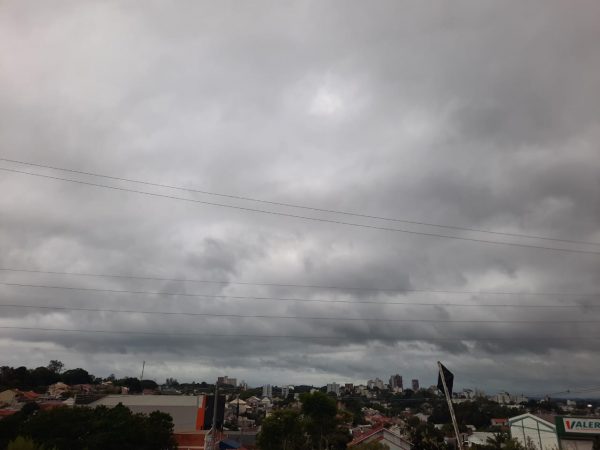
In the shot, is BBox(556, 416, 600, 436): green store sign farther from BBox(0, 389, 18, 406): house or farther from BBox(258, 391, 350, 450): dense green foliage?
BBox(0, 389, 18, 406): house

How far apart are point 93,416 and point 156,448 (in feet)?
30.1

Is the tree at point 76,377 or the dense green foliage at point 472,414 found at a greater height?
the tree at point 76,377

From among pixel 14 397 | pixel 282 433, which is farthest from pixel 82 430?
pixel 14 397

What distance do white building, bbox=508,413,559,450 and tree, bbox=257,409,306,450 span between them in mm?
27059

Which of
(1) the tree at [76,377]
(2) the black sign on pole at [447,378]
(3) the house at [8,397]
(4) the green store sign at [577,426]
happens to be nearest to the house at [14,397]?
(3) the house at [8,397]

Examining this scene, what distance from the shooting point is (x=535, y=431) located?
58.8 m

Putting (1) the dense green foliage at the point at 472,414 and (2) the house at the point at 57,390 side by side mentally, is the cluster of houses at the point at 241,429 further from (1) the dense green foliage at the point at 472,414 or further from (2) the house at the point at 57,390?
(2) the house at the point at 57,390

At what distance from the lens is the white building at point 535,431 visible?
55312mm

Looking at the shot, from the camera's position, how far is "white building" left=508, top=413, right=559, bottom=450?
Answer: 2178 inches

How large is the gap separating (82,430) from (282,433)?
80.7 feet

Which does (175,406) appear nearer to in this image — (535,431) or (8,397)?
(8,397)

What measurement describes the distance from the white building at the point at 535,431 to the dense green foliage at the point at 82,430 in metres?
45.5

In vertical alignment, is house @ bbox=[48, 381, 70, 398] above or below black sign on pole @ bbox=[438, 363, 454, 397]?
below

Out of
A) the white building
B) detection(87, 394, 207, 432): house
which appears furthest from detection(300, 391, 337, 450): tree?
detection(87, 394, 207, 432): house
